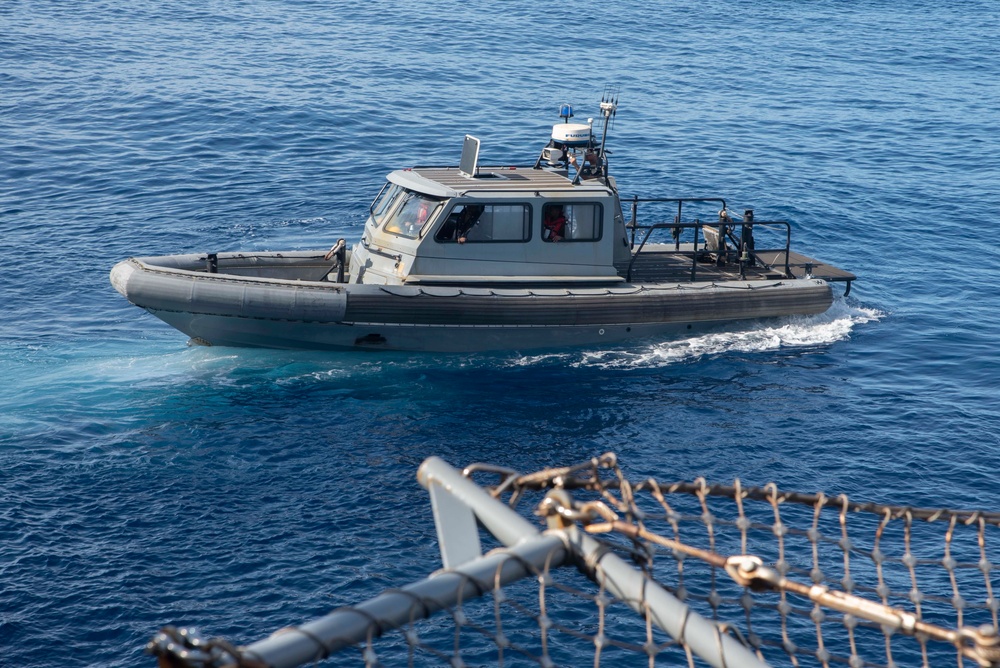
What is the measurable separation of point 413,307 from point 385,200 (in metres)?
2.46

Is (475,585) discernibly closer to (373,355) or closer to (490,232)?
(373,355)

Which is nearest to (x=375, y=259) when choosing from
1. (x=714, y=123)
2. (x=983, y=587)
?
(x=983, y=587)

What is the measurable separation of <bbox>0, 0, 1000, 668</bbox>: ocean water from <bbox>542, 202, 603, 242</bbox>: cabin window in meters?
1.95

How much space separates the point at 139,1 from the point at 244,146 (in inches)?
739

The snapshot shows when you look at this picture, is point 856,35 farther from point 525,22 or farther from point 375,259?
point 375,259

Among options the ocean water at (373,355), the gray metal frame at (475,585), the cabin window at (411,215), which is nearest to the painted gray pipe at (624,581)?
the gray metal frame at (475,585)

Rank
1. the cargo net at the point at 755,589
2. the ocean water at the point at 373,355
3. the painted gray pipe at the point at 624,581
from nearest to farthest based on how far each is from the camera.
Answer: the painted gray pipe at the point at 624,581 → the cargo net at the point at 755,589 → the ocean water at the point at 373,355

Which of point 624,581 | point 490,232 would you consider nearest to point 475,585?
point 624,581

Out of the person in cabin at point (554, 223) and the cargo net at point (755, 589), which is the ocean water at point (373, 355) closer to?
the cargo net at point (755, 589)

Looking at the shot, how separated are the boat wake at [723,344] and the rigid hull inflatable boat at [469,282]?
26 centimetres

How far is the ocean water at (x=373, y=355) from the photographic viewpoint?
39.7 ft

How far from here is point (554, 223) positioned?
17391 mm

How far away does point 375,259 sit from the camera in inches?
693

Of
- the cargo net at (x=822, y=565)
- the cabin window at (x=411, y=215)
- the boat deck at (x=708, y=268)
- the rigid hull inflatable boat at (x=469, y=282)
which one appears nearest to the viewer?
the cargo net at (x=822, y=565)
